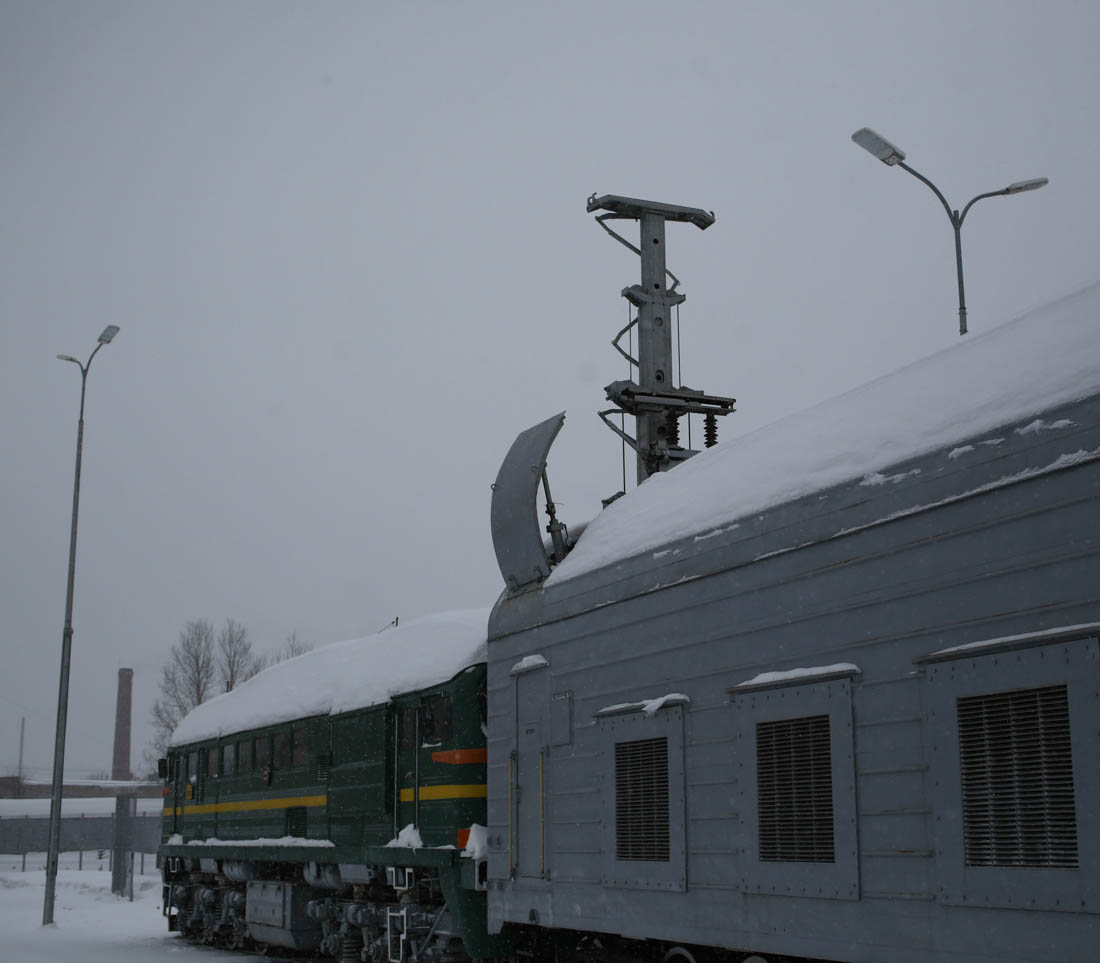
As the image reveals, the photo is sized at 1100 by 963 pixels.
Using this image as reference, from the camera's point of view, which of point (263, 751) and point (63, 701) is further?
point (63, 701)

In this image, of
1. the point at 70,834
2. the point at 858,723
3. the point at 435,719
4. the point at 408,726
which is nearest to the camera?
the point at 858,723

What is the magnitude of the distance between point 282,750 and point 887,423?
11.2 meters

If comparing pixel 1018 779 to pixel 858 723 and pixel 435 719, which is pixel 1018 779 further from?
pixel 435 719

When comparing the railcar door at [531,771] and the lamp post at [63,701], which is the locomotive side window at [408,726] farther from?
the lamp post at [63,701]

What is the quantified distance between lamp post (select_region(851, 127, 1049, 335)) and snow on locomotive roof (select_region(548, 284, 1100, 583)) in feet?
26.6

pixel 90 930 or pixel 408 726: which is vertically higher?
pixel 408 726

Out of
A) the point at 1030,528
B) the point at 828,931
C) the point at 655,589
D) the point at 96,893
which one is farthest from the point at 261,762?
the point at 96,893

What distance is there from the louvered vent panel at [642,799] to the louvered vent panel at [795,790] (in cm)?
101

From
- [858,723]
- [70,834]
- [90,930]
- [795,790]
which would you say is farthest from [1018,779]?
[70,834]

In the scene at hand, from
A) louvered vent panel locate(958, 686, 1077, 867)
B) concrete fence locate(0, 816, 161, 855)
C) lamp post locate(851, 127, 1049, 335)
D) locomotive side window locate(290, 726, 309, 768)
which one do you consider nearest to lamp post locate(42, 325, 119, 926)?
locomotive side window locate(290, 726, 309, 768)

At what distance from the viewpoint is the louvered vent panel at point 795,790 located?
6.62 meters

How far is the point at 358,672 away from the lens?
14508mm

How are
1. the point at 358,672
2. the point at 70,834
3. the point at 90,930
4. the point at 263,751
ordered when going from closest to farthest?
1. the point at 358,672
2. the point at 263,751
3. the point at 90,930
4. the point at 70,834

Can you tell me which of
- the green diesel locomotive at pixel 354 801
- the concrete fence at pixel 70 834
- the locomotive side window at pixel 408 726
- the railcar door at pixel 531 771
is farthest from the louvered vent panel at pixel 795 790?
the concrete fence at pixel 70 834
